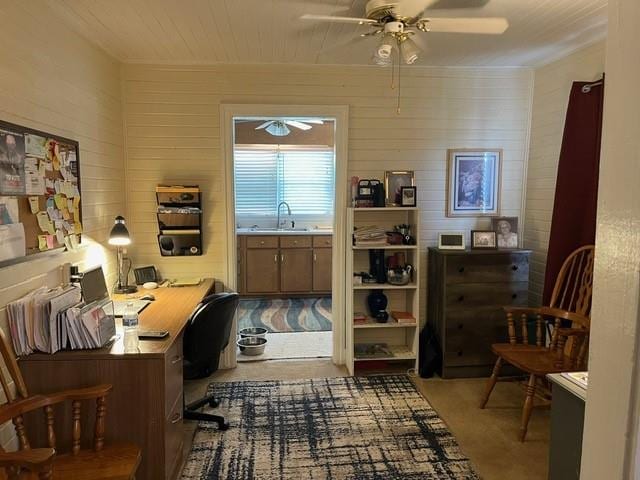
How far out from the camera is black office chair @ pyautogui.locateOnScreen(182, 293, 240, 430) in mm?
2609

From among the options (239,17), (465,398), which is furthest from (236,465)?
(239,17)

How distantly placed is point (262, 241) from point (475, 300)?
298 centimetres

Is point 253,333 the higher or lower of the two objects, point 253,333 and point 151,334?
the lower

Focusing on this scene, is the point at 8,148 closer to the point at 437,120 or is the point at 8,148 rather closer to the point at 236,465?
the point at 236,465

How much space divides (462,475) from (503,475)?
0.21m

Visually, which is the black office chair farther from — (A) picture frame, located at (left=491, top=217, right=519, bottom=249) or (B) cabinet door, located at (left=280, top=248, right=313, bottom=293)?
(B) cabinet door, located at (left=280, top=248, right=313, bottom=293)

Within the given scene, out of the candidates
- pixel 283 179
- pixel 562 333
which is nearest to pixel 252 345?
pixel 562 333

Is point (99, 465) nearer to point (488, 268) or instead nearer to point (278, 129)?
point (488, 268)

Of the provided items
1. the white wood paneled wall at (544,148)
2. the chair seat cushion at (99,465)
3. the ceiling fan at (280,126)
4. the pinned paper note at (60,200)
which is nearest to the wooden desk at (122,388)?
the chair seat cushion at (99,465)

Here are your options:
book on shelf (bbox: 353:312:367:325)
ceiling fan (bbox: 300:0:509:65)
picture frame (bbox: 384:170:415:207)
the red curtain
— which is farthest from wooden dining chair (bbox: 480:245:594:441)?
ceiling fan (bbox: 300:0:509:65)

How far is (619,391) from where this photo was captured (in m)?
0.66

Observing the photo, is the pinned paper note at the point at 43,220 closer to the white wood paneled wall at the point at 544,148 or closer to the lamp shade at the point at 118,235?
the lamp shade at the point at 118,235

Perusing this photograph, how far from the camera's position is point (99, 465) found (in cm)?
178

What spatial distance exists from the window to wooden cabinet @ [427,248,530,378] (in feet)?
10.6
